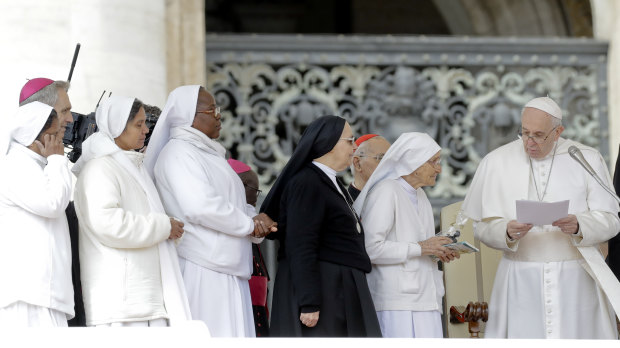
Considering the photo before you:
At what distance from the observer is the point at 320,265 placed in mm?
6477

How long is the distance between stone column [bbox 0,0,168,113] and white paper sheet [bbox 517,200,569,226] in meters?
2.98

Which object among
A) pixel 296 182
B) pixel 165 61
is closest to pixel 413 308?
pixel 296 182

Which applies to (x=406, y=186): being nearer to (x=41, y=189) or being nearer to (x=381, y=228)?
(x=381, y=228)

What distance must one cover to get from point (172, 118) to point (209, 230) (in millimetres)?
634

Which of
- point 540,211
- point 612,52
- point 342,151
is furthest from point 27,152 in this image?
point 612,52

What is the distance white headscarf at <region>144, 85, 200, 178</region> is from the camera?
6645mm

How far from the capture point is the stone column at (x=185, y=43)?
9.51 meters

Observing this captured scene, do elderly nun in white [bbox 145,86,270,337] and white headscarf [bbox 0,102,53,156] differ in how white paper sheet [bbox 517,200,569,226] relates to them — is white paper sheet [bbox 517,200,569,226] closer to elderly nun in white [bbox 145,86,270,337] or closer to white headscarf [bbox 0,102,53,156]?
elderly nun in white [bbox 145,86,270,337]

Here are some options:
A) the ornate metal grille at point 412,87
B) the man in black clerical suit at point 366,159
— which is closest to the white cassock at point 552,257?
the man in black clerical suit at point 366,159

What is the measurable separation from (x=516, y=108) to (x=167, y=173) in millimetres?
4730

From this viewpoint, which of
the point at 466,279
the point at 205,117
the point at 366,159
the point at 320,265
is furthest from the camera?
the point at 366,159

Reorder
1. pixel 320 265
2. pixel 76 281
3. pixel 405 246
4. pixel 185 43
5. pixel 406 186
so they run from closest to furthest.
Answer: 1. pixel 76 281
2. pixel 320 265
3. pixel 405 246
4. pixel 406 186
5. pixel 185 43

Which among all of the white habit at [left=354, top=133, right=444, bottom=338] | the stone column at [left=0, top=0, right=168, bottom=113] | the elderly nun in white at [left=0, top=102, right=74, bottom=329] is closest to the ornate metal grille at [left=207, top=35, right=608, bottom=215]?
the stone column at [left=0, top=0, right=168, bottom=113]

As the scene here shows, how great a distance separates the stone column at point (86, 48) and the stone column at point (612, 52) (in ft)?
11.9
